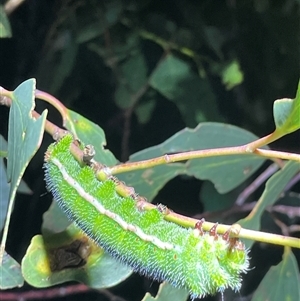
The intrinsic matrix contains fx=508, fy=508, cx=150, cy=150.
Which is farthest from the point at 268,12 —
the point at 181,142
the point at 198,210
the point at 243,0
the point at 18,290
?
the point at 18,290

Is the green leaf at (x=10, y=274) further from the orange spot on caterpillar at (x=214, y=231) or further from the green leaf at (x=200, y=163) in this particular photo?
the orange spot on caterpillar at (x=214, y=231)

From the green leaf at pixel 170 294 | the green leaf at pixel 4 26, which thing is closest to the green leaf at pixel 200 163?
the green leaf at pixel 170 294

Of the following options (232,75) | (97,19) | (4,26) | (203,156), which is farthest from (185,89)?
(203,156)

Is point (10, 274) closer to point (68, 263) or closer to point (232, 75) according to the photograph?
point (68, 263)

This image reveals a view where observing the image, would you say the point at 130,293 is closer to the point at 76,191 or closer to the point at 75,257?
the point at 75,257

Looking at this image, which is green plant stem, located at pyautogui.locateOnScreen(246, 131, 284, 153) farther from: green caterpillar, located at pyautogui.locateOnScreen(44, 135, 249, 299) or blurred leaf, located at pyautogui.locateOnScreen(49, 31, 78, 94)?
blurred leaf, located at pyautogui.locateOnScreen(49, 31, 78, 94)

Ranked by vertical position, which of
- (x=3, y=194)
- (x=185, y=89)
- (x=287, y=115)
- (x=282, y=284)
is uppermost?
(x=287, y=115)
